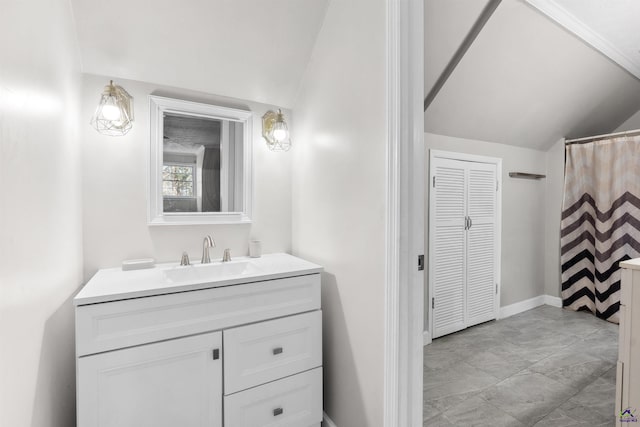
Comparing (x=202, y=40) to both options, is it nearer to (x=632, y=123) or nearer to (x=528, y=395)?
(x=528, y=395)

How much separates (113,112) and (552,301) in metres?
4.37

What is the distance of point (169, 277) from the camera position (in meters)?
1.53

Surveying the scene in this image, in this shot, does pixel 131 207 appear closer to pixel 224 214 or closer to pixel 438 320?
pixel 224 214

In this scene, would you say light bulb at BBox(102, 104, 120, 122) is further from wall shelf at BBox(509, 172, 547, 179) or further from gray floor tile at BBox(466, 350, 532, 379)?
wall shelf at BBox(509, 172, 547, 179)

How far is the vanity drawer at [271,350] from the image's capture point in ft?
4.23

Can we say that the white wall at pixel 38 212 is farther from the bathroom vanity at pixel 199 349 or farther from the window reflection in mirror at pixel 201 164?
the window reflection in mirror at pixel 201 164

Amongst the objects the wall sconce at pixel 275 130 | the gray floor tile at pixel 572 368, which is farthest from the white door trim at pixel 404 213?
the gray floor tile at pixel 572 368

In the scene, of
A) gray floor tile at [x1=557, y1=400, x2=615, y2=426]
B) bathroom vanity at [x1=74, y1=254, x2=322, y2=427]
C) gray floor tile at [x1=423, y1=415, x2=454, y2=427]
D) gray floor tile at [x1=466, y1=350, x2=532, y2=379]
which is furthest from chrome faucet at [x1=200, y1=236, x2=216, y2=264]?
gray floor tile at [x1=557, y1=400, x2=615, y2=426]

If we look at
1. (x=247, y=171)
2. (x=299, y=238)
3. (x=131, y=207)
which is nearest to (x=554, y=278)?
(x=299, y=238)

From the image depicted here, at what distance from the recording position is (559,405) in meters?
1.77

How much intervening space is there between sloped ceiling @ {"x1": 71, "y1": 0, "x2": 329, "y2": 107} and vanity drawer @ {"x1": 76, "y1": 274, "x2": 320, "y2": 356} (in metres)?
1.14

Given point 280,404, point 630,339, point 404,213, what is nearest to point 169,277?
point 280,404

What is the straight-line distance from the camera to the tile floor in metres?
1.70

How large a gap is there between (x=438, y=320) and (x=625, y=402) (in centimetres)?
123
